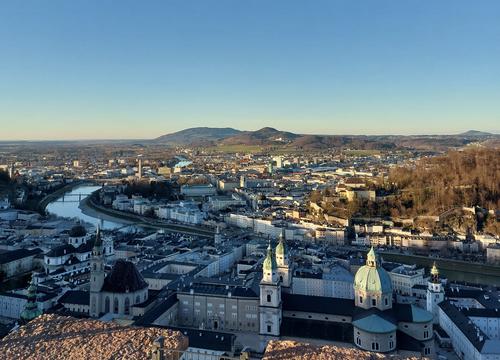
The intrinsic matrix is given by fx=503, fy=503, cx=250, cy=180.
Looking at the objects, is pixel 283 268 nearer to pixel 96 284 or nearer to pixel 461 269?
pixel 96 284

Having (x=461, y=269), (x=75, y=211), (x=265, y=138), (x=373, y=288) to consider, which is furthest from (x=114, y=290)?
(x=265, y=138)

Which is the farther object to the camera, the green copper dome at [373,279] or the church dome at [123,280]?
the church dome at [123,280]

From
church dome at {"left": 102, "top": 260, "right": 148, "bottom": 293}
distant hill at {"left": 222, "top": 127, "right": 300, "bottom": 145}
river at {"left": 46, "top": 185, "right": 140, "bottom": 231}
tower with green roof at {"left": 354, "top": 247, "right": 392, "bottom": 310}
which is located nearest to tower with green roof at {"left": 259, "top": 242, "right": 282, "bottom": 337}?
tower with green roof at {"left": 354, "top": 247, "right": 392, "bottom": 310}

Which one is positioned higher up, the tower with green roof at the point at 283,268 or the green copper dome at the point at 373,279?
the green copper dome at the point at 373,279

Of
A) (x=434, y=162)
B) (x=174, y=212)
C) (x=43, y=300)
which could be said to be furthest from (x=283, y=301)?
(x=434, y=162)

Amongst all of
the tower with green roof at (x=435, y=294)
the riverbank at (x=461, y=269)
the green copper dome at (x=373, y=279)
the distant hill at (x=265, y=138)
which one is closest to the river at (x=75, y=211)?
the riverbank at (x=461, y=269)

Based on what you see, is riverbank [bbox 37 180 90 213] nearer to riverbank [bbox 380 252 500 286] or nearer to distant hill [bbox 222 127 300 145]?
riverbank [bbox 380 252 500 286]

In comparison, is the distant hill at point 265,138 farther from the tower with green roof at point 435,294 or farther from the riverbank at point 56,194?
the tower with green roof at point 435,294

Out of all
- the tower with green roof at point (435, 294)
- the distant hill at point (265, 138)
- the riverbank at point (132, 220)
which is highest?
the distant hill at point (265, 138)
